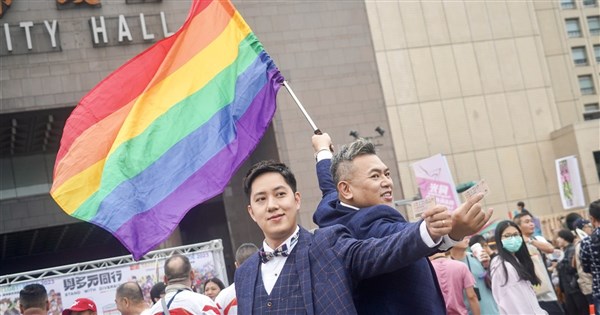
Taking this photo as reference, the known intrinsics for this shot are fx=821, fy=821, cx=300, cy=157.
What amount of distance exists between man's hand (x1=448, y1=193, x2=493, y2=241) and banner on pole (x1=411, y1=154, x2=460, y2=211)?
15.2 m

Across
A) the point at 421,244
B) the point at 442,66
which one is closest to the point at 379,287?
the point at 421,244

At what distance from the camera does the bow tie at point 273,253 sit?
156 inches

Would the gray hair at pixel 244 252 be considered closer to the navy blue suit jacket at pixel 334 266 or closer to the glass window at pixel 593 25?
the navy blue suit jacket at pixel 334 266

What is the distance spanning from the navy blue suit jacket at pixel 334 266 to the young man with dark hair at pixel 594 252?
4.91 metres

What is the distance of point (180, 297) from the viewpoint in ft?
20.2

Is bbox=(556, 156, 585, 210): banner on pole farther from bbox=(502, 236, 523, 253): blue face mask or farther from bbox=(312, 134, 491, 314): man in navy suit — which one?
bbox=(312, 134, 491, 314): man in navy suit

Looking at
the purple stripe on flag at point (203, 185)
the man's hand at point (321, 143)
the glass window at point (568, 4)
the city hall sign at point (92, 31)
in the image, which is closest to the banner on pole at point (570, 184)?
the city hall sign at point (92, 31)

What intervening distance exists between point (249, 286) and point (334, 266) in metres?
0.47

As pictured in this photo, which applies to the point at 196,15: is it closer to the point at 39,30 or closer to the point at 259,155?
the point at 39,30

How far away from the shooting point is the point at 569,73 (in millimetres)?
32812

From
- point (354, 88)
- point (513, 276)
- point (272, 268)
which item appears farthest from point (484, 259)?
point (354, 88)

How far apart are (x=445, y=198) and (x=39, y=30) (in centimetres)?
1340

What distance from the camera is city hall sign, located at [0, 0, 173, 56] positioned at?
24.0 m

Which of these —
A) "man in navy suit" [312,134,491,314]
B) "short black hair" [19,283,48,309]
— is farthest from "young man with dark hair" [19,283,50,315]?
"man in navy suit" [312,134,491,314]
